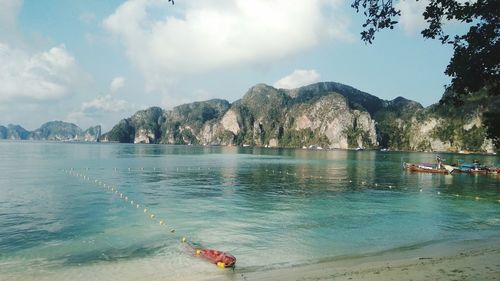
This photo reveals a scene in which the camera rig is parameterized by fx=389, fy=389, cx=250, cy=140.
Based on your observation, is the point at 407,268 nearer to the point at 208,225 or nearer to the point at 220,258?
the point at 220,258

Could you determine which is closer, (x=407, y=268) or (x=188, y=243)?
(x=407, y=268)

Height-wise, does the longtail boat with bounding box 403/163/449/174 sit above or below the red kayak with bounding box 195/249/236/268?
above

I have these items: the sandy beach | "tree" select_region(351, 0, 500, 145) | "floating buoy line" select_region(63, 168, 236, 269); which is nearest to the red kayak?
"floating buoy line" select_region(63, 168, 236, 269)

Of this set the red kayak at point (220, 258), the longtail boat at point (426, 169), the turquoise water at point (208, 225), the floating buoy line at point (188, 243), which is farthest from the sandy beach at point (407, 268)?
the longtail boat at point (426, 169)

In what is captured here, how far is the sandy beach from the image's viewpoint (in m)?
19.9

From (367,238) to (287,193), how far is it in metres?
26.2

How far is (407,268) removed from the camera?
2150 centimetres

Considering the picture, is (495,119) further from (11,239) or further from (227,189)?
(227,189)

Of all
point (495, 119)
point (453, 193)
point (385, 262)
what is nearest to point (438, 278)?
point (385, 262)

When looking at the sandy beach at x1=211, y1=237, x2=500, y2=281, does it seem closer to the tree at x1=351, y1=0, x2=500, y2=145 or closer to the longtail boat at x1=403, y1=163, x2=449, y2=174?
the tree at x1=351, y1=0, x2=500, y2=145

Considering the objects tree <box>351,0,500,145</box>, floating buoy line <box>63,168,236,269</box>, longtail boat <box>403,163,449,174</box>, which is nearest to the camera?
tree <box>351,0,500,145</box>

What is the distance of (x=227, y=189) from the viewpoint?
6072 cm

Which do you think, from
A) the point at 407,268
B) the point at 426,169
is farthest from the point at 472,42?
the point at 426,169

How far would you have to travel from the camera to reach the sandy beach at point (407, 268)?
1988 centimetres
